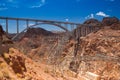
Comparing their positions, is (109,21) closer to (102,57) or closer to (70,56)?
(70,56)

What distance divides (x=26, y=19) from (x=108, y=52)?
737 inches

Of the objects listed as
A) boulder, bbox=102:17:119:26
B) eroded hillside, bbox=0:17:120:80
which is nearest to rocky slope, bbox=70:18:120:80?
eroded hillside, bbox=0:17:120:80

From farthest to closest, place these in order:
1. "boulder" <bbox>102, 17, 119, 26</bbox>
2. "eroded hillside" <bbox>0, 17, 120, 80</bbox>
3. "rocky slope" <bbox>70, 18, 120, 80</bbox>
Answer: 1. "boulder" <bbox>102, 17, 119, 26</bbox>
2. "rocky slope" <bbox>70, 18, 120, 80</bbox>
3. "eroded hillside" <bbox>0, 17, 120, 80</bbox>

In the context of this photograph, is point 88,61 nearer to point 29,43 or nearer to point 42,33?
point 29,43

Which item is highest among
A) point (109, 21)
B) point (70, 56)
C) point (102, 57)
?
point (109, 21)

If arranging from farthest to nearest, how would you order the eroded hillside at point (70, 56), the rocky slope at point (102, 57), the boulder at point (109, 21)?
the boulder at point (109, 21)
the rocky slope at point (102, 57)
the eroded hillside at point (70, 56)

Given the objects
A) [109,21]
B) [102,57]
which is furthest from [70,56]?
[109,21]

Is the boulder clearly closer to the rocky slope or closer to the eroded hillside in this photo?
the eroded hillside

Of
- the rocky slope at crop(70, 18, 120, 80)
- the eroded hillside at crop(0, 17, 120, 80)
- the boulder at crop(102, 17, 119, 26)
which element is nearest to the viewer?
the eroded hillside at crop(0, 17, 120, 80)

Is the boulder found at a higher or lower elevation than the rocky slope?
higher

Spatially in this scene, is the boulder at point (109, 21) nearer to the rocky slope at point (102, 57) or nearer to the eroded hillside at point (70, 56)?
the eroded hillside at point (70, 56)

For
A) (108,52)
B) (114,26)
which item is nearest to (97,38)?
(108,52)

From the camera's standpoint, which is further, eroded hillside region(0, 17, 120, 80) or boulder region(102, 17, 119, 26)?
boulder region(102, 17, 119, 26)

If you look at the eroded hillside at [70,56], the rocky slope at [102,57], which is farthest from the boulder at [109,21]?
the rocky slope at [102,57]
